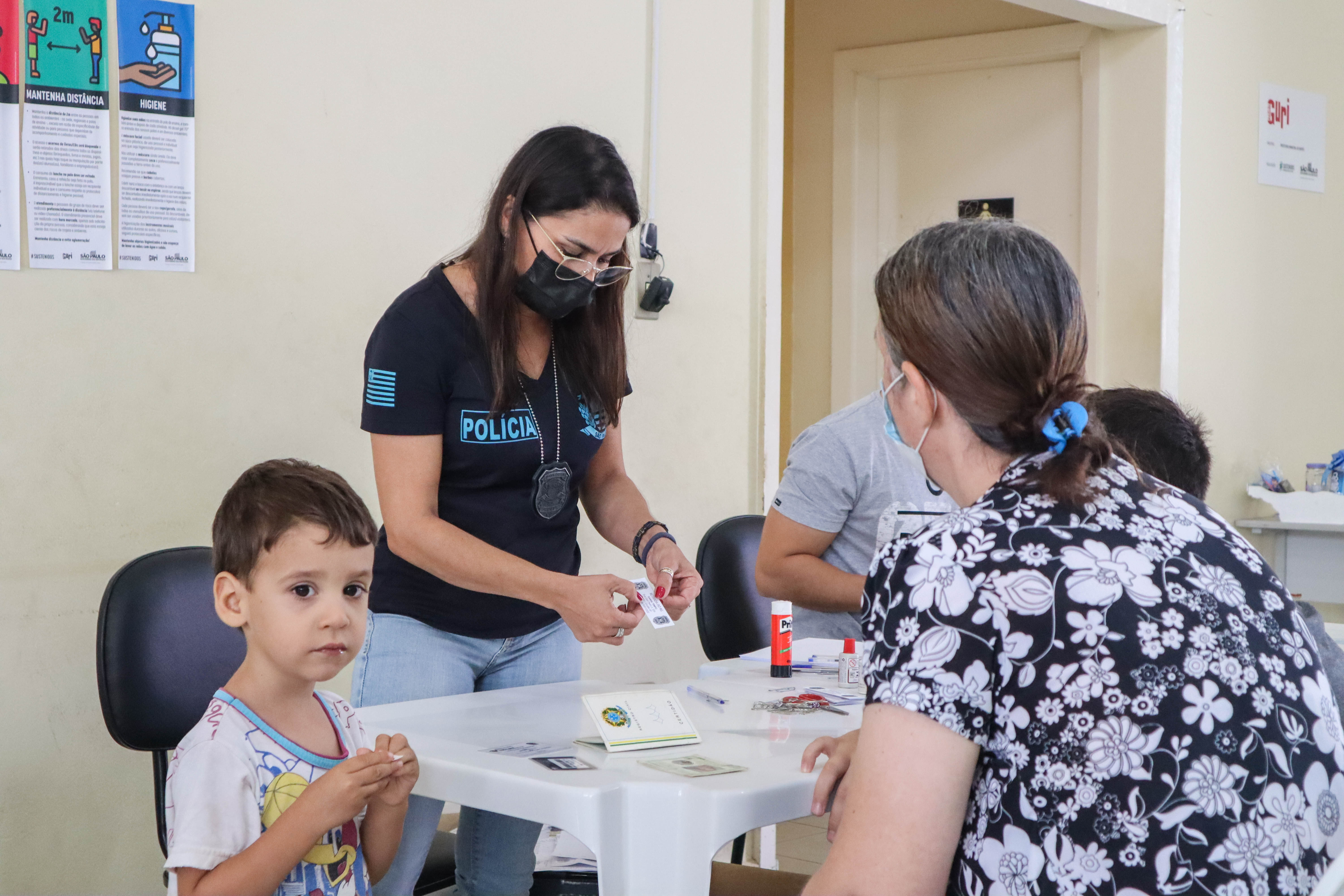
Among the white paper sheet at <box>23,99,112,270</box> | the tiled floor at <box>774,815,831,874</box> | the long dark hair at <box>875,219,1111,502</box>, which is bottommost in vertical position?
the tiled floor at <box>774,815,831,874</box>

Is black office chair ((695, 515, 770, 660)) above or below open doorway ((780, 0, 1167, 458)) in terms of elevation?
below

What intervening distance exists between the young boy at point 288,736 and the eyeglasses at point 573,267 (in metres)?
0.57

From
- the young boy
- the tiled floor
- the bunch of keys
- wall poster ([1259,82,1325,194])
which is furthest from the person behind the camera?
wall poster ([1259,82,1325,194])

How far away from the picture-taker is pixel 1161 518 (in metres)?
1.18

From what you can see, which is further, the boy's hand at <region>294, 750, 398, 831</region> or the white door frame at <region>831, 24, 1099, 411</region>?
the white door frame at <region>831, 24, 1099, 411</region>

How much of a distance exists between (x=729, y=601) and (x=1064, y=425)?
163cm

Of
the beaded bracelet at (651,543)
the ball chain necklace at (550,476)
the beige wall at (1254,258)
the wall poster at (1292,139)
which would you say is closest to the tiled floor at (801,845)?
the beaded bracelet at (651,543)

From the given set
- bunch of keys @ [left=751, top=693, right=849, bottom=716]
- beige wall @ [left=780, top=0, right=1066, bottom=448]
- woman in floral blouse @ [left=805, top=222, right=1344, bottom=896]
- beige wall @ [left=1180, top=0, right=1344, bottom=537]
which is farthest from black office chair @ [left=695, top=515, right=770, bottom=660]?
beige wall @ [left=1180, top=0, right=1344, bottom=537]

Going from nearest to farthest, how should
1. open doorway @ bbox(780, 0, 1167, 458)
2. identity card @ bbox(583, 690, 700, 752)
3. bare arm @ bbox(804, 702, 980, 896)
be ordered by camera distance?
bare arm @ bbox(804, 702, 980, 896) → identity card @ bbox(583, 690, 700, 752) → open doorway @ bbox(780, 0, 1167, 458)

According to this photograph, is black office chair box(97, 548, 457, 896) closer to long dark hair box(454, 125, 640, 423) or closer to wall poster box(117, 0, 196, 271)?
long dark hair box(454, 125, 640, 423)

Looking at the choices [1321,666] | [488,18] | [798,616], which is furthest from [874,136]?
[1321,666]

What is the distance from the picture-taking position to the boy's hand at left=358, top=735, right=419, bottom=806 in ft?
4.72

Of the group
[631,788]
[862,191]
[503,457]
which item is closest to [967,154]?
[862,191]

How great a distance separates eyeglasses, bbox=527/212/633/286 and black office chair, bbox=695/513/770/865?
2.82ft
